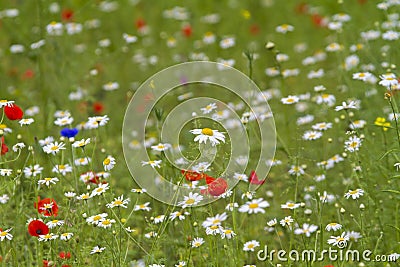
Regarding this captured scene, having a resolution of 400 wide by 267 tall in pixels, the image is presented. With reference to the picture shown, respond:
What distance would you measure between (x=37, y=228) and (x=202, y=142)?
69cm

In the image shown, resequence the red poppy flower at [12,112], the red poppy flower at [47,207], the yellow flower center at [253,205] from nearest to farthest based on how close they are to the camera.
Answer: the yellow flower center at [253,205] → the red poppy flower at [47,207] → the red poppy flower at [12,112]

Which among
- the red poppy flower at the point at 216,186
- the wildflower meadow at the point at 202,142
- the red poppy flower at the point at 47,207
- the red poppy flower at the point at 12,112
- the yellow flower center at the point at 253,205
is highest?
the red poppy flower at the point at 12,112

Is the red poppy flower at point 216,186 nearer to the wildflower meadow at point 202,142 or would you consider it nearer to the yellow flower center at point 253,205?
the wildflower meadow at point 202,142

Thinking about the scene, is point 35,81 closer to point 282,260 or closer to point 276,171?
point 276,171

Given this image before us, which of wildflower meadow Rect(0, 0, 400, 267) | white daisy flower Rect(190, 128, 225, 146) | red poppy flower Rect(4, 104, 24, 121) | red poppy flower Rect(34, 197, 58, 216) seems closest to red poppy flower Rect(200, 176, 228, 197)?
wildflower meadow Rect(0, 0, 400, 267)

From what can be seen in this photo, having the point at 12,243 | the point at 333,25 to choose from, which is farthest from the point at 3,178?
the point at 333,25

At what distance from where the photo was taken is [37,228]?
242 centimetres

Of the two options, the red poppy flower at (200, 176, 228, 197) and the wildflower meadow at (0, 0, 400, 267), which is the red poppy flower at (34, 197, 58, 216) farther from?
the red poppy flower at (200, 176, 228, 197)

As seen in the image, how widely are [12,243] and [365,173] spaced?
152cm

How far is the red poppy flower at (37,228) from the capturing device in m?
2.41

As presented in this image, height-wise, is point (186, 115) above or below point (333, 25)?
below

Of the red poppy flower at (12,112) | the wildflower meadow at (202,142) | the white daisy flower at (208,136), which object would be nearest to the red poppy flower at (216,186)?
the wildflower meadow at (202,142)

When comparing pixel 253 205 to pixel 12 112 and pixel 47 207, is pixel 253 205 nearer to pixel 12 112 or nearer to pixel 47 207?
pixel 47 207

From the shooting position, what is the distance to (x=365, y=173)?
2869mm
